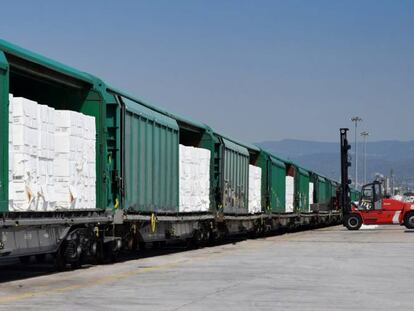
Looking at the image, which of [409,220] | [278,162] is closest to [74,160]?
[278,162]

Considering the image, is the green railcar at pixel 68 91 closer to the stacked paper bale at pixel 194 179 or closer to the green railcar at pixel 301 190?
the stacked paper bale at pixel 194 179

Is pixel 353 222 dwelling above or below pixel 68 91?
below

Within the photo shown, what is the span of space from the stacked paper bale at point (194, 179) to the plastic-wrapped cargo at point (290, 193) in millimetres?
16267

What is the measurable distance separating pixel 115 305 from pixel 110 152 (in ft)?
24.4

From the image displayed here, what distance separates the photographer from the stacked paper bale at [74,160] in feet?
48.9

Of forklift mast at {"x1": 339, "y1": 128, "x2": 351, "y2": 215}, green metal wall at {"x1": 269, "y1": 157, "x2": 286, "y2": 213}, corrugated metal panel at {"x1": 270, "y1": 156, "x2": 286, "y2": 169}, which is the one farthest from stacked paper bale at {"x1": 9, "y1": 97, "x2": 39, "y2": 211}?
forklift mast at {"x1": 339, "y1": 128, "x2": 351, "y2": 215}

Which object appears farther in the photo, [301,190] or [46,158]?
[301,190]

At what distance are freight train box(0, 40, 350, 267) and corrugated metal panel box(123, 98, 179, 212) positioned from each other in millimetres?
25

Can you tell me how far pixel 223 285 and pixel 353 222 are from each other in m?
32.3

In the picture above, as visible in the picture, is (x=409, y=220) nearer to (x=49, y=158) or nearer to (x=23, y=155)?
(x=49, y=158)

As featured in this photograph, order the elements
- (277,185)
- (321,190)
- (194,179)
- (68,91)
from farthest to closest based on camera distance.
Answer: (321,190) → (277,185) → (194,179) → (68,91)

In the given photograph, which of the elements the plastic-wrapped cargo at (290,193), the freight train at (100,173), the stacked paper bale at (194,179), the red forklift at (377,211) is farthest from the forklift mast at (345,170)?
the stacked paper bale at (194,179)

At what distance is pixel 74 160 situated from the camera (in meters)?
15.4

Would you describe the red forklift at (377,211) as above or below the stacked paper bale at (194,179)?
below
